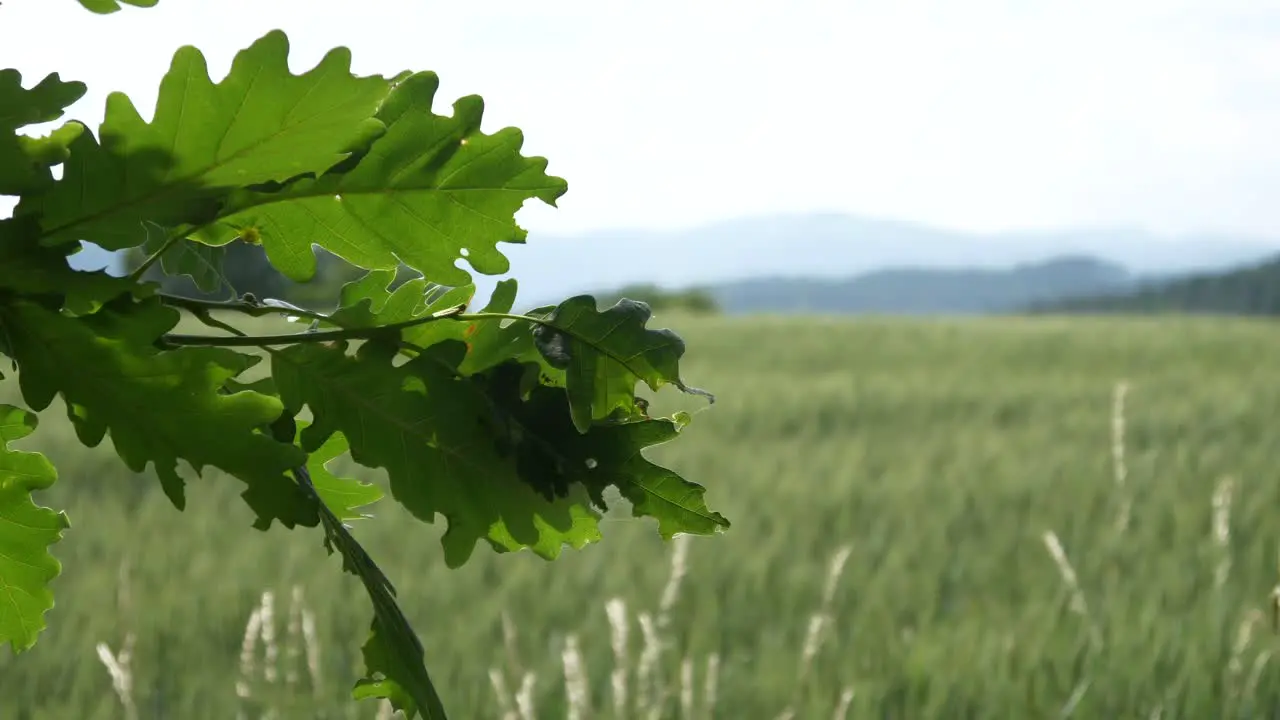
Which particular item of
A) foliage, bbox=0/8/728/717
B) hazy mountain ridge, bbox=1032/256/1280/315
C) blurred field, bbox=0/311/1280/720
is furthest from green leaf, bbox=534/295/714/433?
hazy mountain ridge, bbox=1032/256/1280/315

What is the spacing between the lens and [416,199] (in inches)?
24.6

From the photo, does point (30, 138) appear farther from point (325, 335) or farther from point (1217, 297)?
point (1217, 297)

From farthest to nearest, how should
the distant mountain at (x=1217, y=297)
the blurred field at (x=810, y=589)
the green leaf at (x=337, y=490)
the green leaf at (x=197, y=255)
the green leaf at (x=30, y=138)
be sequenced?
the distant mountain at (x=1217, y=297), the blurred field at (x=810, y=589), the green leaf at (x=337, y=490), the green leaf at (x=197, y=255), the green leaf at (x=30, y=138)

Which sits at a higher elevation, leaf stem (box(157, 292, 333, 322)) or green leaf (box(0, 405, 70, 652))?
leaf stem (box(157, 292, 333, 322))

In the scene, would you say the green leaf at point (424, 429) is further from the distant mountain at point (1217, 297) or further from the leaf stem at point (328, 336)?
the distant mountain at point (1217, 297)

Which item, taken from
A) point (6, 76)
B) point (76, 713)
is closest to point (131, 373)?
point (6, 76)

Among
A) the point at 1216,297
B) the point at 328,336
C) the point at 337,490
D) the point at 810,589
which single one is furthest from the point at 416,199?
the point at 1216,297

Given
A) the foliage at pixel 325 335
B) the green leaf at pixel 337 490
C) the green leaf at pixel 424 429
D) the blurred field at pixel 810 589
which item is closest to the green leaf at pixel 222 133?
the foliage at pixel 325 335

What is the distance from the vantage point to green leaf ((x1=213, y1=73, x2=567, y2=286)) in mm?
606

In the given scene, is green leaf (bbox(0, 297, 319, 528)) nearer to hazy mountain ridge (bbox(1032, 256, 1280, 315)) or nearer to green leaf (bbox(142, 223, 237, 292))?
green leaf (bbox(142, 223, 237, 292))

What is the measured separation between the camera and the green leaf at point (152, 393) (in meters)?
0.54

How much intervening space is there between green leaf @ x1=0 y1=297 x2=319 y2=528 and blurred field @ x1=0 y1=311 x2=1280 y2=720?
173 centimetres

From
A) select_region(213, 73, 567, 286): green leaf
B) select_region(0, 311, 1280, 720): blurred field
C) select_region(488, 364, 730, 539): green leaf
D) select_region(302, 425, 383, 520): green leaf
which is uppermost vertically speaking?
select_region(213, 73, 567, 286): green leaf

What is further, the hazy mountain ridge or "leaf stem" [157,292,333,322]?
the hazy mountain ridge
